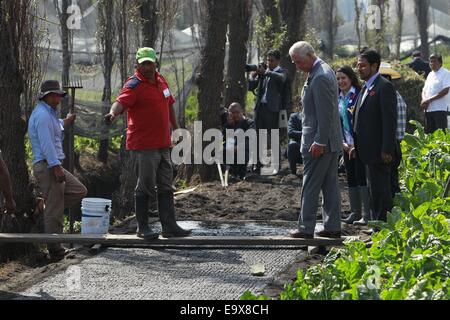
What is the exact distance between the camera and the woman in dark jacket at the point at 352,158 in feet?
45.9

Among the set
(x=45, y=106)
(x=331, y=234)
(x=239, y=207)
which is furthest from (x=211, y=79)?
(x=331, y=234)

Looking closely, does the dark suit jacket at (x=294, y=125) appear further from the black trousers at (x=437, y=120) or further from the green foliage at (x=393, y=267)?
the green foliage at (x=393, y=267)

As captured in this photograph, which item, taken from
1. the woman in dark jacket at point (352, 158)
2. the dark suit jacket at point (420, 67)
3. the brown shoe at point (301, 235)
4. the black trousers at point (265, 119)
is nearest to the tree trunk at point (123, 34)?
the black trousers at point (265, 119)

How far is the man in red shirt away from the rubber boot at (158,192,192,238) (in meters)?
0.21

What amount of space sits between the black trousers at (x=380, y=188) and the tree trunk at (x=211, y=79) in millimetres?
8517

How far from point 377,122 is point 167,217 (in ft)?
8.08

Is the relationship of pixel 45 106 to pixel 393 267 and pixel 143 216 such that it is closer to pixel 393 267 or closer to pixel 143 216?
pixel 143 216

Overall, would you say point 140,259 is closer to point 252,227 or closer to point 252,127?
point 252,227

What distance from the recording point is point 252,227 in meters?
14.4

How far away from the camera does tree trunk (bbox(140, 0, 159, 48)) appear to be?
1991cm

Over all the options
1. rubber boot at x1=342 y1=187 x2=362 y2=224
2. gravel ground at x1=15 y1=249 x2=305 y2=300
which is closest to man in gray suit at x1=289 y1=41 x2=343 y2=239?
gravel ground at x1=15 y1=249 x2=305 y2=300
